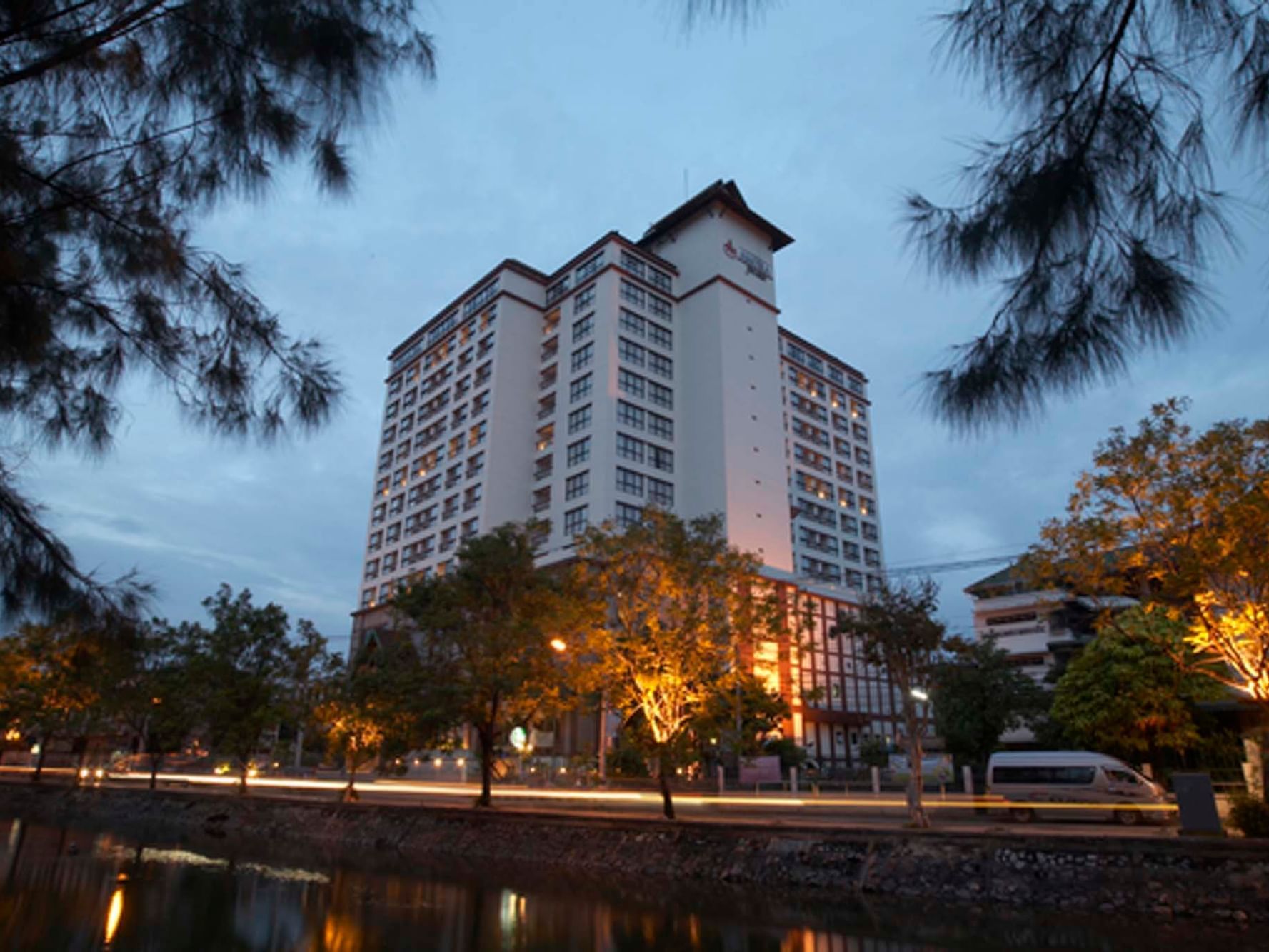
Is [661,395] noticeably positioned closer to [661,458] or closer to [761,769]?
[661,458]

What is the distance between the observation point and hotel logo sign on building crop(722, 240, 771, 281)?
198 ft

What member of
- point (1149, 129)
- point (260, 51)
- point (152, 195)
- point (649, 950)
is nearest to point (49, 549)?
point (152, 195)

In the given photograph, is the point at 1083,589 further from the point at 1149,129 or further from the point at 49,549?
the point at 49,549

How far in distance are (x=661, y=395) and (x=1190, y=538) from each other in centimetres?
4237

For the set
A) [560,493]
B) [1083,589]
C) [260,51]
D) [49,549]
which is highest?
[560,493]

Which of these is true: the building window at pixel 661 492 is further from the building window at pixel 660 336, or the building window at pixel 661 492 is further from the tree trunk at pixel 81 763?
the tree trunk at pixel 81 763

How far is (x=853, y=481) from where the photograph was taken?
236ft

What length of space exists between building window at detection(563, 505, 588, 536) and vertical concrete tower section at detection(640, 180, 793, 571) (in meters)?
8.06

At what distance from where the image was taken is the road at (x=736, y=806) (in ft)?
64.0

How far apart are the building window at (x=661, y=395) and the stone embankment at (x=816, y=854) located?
3383 cm

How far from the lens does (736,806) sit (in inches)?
1076

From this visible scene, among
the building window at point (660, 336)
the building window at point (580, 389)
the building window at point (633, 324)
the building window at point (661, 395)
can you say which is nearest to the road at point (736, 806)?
the building window at point (580, 389)

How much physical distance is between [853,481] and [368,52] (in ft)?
227

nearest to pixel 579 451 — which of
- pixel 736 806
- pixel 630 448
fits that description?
pixel 630 448
